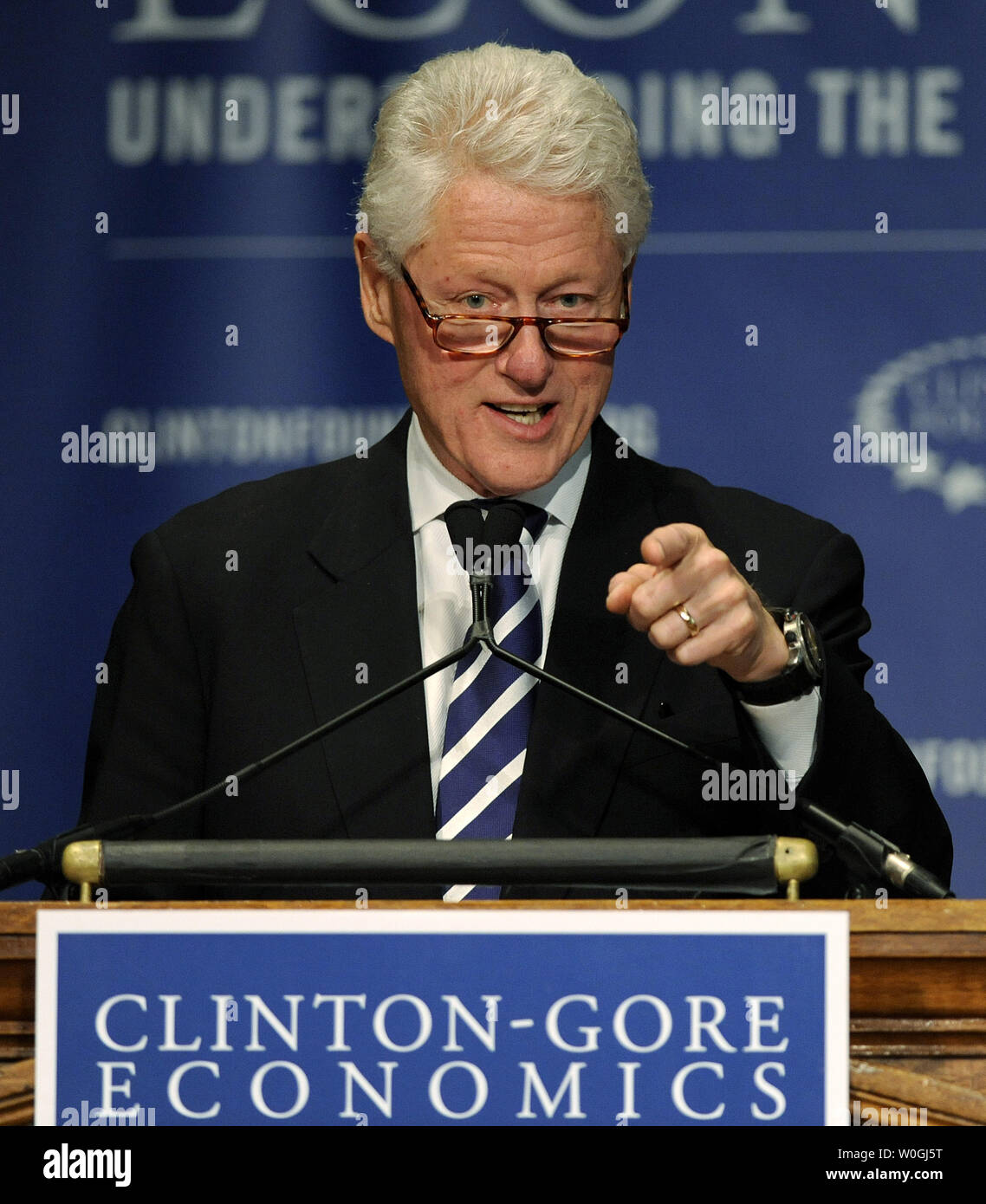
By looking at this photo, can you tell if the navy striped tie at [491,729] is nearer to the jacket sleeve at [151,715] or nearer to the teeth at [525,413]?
the teeth at [525,413]

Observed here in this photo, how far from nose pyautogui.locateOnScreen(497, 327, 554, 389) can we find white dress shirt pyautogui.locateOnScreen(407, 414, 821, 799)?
0.47 feet

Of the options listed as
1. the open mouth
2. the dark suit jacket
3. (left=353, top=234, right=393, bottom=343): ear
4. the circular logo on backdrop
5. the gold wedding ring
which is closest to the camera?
the gold wedding ring

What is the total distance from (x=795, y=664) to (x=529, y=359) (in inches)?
17.1

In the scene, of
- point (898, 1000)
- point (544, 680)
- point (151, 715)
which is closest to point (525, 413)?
point (544, 680)

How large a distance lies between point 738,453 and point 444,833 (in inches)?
32.1

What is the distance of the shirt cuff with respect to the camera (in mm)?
1387

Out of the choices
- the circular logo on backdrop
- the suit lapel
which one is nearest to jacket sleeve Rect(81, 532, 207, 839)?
the suit lapel

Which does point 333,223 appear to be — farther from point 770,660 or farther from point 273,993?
point 273,993

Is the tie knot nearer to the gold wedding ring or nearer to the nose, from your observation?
the nose

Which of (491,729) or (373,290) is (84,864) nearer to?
(491,729)

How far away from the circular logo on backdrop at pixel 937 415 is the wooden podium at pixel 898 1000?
1.08 m

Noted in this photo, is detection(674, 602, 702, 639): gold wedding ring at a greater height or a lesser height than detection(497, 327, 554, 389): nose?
lesser

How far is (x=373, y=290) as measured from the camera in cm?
182

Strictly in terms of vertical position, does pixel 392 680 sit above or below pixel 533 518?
below
